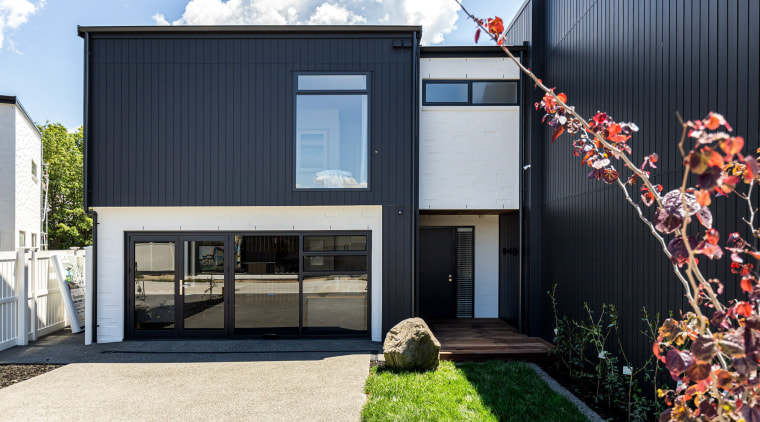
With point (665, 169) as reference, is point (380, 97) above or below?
above

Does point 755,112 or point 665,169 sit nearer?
point 755,112

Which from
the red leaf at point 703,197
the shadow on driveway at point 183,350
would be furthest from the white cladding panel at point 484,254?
the red leaf at point 703,197

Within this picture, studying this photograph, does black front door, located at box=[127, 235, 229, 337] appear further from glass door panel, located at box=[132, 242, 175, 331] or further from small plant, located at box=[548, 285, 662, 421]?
small plant, located at box=[548, 285, 662, 421]

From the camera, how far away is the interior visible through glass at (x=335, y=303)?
7438 mm

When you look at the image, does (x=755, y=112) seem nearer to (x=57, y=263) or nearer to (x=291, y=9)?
(x=291, y=9)

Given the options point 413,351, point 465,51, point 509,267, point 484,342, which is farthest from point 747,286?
point 509,267

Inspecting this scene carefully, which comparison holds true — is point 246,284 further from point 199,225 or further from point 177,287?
point 199,225

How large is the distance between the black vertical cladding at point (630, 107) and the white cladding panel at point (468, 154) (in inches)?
14.8

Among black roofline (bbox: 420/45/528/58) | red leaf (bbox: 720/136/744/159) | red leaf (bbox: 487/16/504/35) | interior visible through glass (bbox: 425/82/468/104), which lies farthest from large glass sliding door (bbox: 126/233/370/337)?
red leaf (bbox: 720/136/744/159)

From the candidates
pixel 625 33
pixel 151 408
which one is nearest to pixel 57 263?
pixel 151 408

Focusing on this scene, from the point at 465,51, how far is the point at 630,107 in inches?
135

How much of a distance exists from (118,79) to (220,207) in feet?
8.60

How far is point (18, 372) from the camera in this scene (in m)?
5.88

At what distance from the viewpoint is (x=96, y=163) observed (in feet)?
23.9
